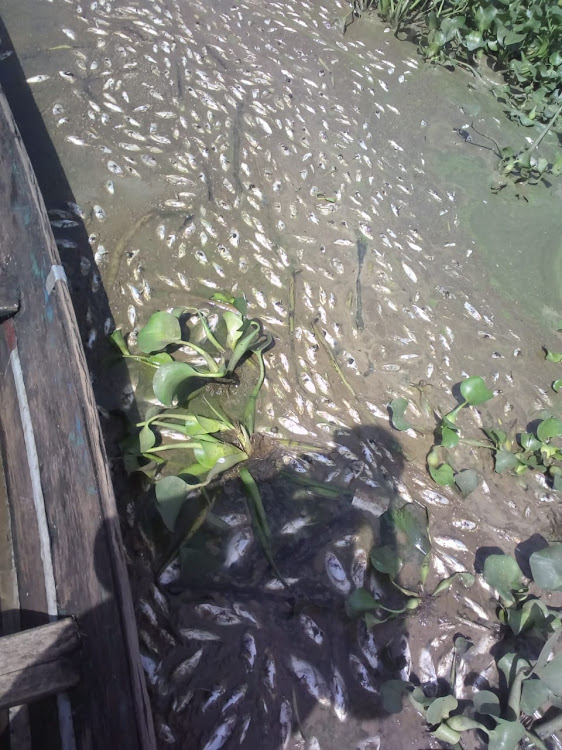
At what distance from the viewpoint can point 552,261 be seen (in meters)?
2.54

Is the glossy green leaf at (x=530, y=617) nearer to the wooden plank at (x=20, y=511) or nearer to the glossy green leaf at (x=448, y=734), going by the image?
the glossy green leaf at (x=448, y=734)

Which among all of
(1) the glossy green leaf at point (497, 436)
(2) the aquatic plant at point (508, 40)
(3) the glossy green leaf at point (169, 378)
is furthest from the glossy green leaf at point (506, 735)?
(2) the aquatic plant at point (508, 40)

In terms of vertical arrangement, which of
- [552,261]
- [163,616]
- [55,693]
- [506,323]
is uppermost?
[552,261]

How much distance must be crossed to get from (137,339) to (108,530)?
809 mm

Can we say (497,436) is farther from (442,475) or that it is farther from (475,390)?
(442,475)

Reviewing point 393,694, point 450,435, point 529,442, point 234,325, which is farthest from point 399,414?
point 393,694

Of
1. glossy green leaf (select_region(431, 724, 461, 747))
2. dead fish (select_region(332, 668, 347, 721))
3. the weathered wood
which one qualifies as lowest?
dead fish (select_region(332, 668, 347, 721))

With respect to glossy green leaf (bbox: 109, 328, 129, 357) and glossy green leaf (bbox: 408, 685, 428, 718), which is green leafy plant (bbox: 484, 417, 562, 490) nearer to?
glossy green leaf (bbox: 408, 685, 428, 718)

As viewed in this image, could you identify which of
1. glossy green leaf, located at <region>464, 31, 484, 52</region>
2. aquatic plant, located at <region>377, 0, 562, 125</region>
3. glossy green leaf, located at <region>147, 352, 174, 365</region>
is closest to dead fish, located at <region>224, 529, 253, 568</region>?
glossy green leaf, located at <region>147, 352, 174, 365</region>

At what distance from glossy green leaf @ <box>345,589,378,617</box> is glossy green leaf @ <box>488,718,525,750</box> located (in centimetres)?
35

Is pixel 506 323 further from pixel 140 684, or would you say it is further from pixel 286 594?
pixel 140 684

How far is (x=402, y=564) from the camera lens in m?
1.61

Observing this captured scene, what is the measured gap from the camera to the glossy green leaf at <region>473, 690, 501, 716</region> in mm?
1384

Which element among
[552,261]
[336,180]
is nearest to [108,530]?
[336,180]
